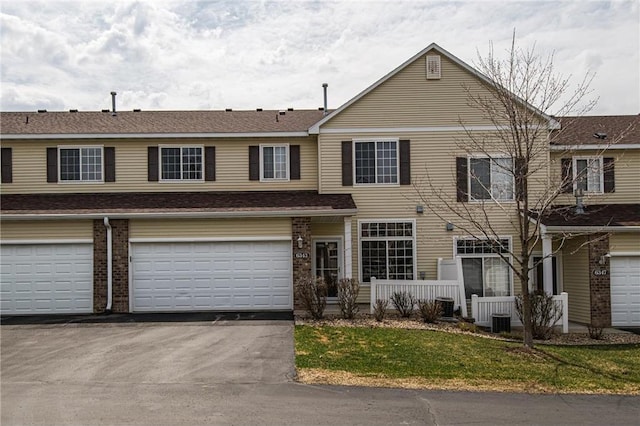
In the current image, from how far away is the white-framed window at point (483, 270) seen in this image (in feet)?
64.2

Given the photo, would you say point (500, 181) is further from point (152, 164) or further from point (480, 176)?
point (152, 164)

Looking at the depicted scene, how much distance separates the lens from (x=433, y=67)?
1994 cm

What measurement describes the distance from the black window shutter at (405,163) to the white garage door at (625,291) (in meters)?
6.54

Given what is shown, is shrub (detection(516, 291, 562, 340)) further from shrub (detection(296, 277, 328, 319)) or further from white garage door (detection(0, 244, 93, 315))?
white garage door (detection(0, 244, 93, 315))

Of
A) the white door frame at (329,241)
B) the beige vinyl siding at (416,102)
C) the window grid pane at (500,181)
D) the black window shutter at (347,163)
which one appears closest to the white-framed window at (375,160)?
the black window shutter at (347,163)

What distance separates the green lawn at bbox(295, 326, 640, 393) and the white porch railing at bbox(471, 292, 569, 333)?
1922mm

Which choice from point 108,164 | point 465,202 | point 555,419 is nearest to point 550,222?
point 465,202

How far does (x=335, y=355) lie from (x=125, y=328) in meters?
6.04

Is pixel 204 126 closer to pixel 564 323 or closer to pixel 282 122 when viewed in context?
pixel 282 122

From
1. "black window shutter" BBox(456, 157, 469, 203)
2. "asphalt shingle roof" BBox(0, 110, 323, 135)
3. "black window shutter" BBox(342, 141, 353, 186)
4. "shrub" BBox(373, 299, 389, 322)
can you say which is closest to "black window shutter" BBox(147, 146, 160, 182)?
"asphalt shingle roof" BBox(0, 110, 323, 135)

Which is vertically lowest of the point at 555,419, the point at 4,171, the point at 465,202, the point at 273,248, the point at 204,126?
the point at 555,419

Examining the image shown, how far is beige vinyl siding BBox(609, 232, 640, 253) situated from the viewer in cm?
1791

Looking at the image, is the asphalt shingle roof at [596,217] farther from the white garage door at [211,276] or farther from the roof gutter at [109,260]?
the roof gutter at [109,260]

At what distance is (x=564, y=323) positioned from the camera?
16.2 meters
